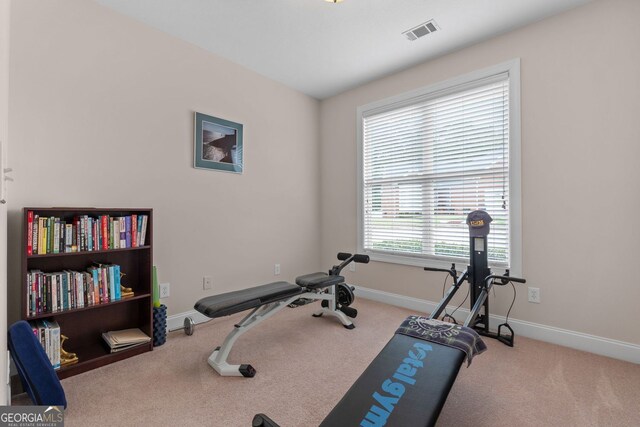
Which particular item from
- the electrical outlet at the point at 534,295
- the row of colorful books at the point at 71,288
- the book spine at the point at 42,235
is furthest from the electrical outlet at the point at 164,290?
the electrical outlet at the point at 534,295

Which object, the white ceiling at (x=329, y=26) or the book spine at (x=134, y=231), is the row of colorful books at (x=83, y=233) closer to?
the book spine at (x=134, y=231)

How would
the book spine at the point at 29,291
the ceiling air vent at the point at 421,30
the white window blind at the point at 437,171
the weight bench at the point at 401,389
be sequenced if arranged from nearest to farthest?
the weight bench at the point at 401,389
the book spine at the point at 29,291
the ceiling air vent at the point at 421,30
the white window blind at the point at 437,171

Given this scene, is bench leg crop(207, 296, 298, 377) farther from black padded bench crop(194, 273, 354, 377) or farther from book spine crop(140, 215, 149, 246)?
book spine crop(140, 215, 149, 246)

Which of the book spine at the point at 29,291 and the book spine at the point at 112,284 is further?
the book spine at the point at 112,284

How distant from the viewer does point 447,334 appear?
5.41ft

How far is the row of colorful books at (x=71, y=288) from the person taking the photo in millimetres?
1790

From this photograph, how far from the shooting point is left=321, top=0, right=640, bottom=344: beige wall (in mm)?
2143

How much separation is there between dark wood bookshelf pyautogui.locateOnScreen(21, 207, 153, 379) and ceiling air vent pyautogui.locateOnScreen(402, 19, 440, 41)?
268cm

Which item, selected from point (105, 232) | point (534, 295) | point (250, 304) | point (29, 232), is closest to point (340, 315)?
point (250, 304)

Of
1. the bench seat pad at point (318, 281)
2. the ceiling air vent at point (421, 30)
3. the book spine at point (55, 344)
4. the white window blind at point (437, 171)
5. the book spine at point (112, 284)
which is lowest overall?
the book spine at point (55, 344)

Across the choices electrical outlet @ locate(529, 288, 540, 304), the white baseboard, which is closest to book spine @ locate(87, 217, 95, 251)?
the white baseboard

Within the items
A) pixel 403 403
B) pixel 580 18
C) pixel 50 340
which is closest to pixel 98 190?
pixel 50 340

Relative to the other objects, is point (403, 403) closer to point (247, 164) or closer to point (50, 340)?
point (50, 340)

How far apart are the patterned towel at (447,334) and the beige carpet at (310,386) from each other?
34cm
